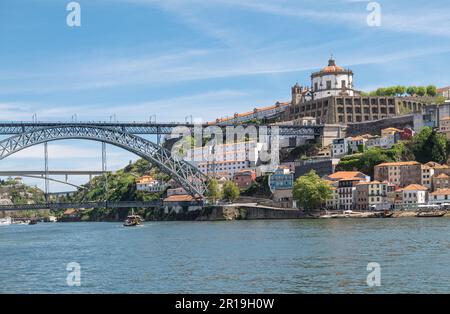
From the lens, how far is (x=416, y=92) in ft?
338

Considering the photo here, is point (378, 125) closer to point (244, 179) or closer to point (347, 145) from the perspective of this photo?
point (347, 145)

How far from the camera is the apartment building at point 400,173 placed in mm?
72188

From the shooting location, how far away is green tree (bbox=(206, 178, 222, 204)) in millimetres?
80750

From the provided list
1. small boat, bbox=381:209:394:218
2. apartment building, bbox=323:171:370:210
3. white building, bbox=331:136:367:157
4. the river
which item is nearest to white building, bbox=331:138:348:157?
white building, bbox=331:136:367:157

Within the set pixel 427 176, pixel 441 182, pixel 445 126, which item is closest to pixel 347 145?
pixel 445 126

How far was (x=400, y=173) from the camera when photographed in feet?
240

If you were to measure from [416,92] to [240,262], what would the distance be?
3200 inches

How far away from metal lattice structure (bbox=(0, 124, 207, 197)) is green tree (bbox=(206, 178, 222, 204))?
31.6 inches

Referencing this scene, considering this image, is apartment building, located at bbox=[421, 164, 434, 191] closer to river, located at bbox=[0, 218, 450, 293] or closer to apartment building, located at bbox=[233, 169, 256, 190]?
apartment building, located at bbox=[233, 169, 256, 190]

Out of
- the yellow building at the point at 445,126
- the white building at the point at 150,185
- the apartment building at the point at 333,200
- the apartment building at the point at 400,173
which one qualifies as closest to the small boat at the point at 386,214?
the apartment building at the point at 400,173

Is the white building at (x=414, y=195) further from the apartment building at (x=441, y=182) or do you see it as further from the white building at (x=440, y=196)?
the apartment building at (x=441, y=182)
